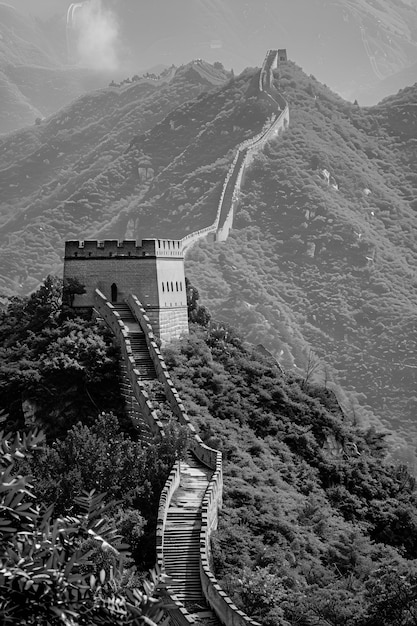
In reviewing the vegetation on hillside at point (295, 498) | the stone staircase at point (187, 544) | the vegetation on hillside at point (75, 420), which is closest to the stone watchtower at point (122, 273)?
the vegetation on hillside at point (75, 420)

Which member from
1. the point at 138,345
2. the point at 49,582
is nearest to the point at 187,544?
the point at 138,345

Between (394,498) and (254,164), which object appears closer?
(394,498)

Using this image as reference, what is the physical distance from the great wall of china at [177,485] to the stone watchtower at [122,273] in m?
0.40

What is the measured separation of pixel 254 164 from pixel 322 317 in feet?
84.5

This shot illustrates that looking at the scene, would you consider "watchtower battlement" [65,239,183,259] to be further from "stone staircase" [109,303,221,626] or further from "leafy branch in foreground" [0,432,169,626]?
"leafy branch in foreground" [0,432,169,626]

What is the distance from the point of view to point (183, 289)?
53.4 meters

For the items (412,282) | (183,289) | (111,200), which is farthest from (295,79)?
(183,289)

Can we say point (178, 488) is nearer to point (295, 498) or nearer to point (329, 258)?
point (295, 498)

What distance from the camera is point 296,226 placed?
511 ft

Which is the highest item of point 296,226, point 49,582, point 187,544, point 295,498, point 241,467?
point 296,226

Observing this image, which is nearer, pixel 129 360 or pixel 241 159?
pixel 129 360

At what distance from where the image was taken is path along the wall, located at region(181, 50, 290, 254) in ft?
Answer: 464

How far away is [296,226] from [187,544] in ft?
405

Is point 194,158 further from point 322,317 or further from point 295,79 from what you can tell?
point 322,317
